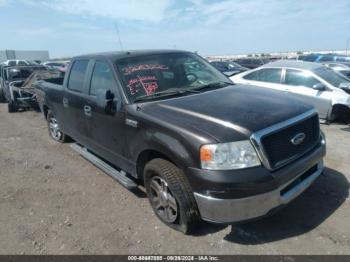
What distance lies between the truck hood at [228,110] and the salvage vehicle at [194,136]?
0.03 feet

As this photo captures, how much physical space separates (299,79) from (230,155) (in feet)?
19.3

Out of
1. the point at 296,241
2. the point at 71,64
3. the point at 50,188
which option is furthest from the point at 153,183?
the point at 71,64

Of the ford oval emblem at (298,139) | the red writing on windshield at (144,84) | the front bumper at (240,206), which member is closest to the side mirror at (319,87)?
A: the ford oval emblem at (298,139)

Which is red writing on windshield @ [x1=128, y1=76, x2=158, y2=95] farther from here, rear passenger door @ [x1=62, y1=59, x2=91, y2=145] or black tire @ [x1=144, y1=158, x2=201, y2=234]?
rear passenger door @ [x1=62, y1=59, x2=91, y2=145]

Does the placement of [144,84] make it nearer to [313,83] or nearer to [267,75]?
[313,83]

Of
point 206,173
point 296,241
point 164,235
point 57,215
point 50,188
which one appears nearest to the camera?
point 206,173

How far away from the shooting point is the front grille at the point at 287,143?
2850mm

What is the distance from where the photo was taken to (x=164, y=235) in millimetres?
3348

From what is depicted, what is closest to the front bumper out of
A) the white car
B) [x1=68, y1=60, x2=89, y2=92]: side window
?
[x1=68, y1=60, x2=89, y2=92]: side window

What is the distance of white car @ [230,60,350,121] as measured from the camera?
720 cm

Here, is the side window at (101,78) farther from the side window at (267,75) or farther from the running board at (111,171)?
the side window at (267,75)

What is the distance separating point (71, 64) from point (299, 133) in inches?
154

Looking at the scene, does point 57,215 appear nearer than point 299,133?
No

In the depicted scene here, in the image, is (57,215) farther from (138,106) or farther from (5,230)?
(138,106)
